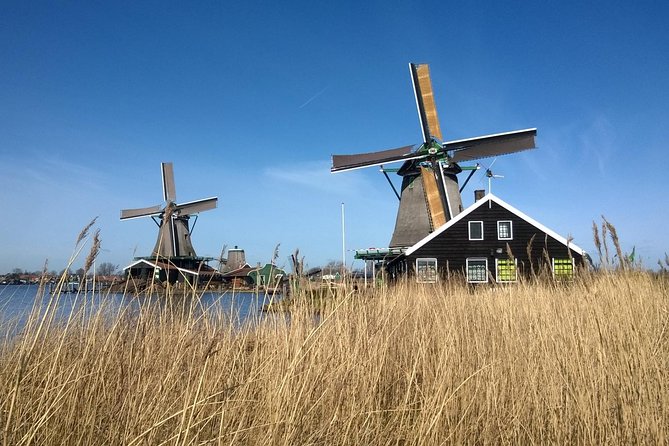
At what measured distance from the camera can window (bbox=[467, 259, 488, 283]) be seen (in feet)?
71.4

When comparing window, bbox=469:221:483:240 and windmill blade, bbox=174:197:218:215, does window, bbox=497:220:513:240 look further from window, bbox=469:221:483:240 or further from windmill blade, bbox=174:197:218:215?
windmill blade, bbox=174:197:218:215

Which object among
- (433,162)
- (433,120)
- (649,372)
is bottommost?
(649,372)

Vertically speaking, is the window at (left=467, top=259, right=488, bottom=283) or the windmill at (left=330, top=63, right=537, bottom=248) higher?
the windmill at (left=330, top=63, right=537, bottom=248)

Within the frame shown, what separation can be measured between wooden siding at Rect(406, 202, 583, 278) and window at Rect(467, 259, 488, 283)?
0.30m

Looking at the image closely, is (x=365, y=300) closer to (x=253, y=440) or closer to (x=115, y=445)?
(x=253, y=440)

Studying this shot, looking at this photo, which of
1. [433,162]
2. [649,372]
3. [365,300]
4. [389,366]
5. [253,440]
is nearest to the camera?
[253,440]

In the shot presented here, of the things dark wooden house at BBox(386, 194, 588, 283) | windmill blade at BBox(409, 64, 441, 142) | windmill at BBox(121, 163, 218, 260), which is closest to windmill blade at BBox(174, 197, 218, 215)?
windmill at BBox(121, 163, 218, 260)

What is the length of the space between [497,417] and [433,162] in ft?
72.7

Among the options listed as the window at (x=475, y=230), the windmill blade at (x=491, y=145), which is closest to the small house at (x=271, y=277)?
the window at (x=475, y=230)

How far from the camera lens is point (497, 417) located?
2756 mm

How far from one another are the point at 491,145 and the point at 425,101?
13.5 feet

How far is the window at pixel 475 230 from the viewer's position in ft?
70.9

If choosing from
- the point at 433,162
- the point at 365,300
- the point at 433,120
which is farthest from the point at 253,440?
the point at 433,120

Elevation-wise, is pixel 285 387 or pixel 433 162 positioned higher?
pixel 433 162
